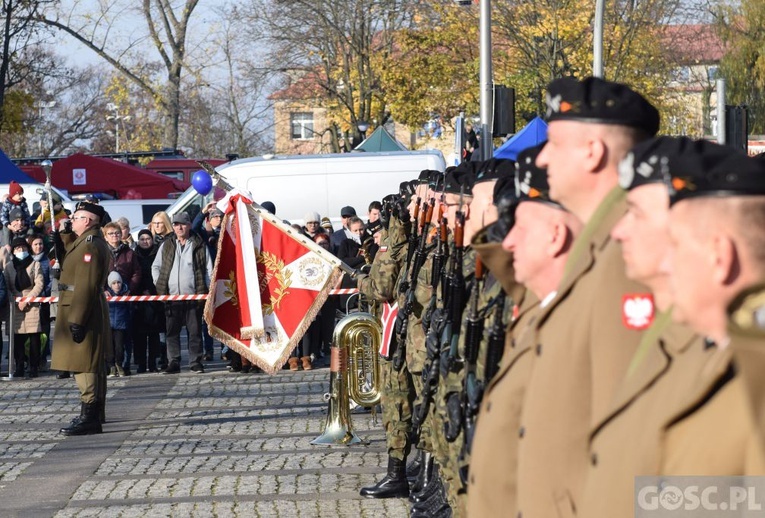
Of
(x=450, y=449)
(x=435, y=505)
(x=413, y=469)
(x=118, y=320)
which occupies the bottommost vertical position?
(x=413, y=469)

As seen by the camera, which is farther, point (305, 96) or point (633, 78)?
point (305, 96)

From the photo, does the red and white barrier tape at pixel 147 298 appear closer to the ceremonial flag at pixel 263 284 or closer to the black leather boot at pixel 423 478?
the ceremonial flag at pixel 263 284

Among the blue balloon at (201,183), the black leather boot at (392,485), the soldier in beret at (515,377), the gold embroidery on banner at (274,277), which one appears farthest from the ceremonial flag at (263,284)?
the soldier in beret at (515,377)

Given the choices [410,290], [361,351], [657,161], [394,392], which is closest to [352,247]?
[361,351]

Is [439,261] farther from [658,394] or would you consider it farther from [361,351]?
[658,394]

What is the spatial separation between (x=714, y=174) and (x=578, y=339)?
75cm

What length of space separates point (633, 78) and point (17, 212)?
21337mm

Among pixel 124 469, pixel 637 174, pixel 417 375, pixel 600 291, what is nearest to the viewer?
pixel 637 174

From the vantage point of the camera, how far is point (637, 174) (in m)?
2.95

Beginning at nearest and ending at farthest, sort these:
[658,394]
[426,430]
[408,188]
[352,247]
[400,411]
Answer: [658,394] < [426,430] < [400,411] < [408,188] < [352,247]

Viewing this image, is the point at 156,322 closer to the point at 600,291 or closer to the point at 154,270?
the point at 154,270

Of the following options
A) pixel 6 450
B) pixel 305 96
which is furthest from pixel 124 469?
pixel 305 96

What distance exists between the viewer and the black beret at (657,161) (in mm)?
2738

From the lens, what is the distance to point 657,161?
286 cm
